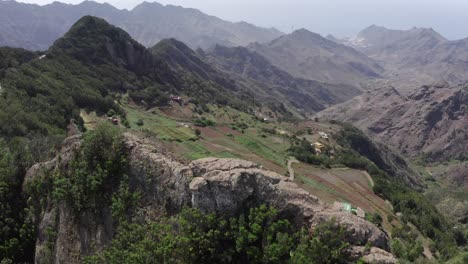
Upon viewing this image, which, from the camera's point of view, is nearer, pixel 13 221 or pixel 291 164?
pixel 13 221

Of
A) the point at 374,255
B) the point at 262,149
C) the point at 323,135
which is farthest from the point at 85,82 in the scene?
the point at 374,255

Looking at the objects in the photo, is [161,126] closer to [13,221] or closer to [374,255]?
[13,221]

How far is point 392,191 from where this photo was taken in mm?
87375

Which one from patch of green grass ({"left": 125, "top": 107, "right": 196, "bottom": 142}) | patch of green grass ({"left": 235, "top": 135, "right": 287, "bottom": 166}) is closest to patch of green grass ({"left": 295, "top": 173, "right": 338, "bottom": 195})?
patch of green grass ({"left": 235, "top": 135, "right": 287, "bottom": 166})

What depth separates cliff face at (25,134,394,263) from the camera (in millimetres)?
22484

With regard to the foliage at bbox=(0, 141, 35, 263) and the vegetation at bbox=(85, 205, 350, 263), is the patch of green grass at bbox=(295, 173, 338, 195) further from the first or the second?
the vegetation at bbox=(85, 205, 350, 263)

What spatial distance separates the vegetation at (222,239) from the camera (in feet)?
68.8

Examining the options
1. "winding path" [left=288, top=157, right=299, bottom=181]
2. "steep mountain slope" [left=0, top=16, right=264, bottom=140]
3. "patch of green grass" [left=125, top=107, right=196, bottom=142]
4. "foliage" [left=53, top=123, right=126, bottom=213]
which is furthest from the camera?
"patch of green grass" [left=125, top=107, right=196, bottom=142]

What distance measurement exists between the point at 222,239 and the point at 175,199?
3.89 meters

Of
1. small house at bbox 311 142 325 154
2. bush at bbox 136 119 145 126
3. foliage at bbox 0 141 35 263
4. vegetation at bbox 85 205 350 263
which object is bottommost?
small house at bbox 311 142 325 154

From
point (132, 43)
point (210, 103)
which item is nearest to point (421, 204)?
point (210, 103)

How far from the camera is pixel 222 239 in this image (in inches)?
898

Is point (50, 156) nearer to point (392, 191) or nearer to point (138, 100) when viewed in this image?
point (392, 191)

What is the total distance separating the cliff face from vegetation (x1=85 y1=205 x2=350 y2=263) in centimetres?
75
